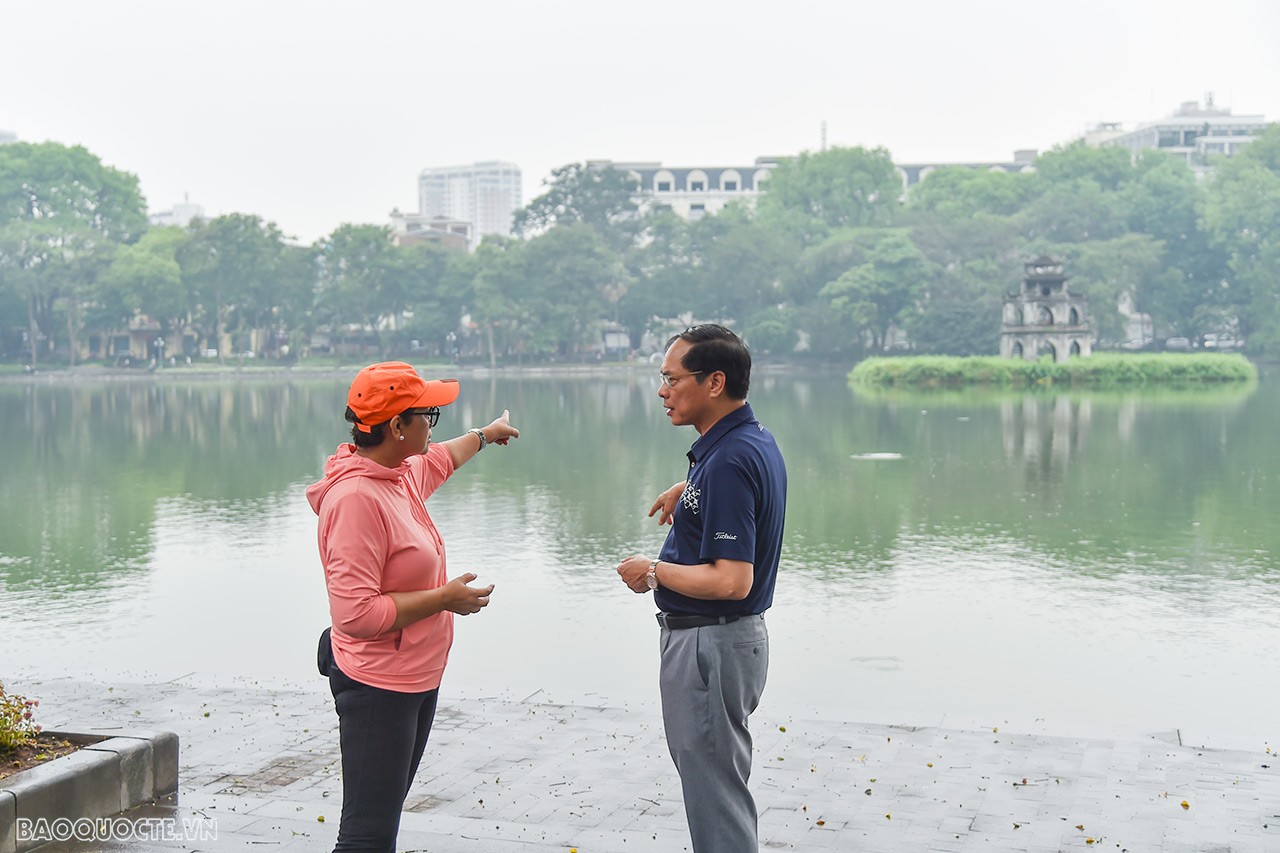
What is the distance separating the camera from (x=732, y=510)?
3.66 metres

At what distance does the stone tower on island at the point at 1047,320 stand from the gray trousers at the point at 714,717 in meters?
53.8

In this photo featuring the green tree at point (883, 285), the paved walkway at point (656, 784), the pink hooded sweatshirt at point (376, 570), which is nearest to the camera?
the pink hooded sweatshirt at point (376, 570)

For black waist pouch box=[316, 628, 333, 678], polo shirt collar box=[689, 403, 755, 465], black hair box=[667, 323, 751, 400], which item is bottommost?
black waist pouch box=[316, 628, 333, 678]

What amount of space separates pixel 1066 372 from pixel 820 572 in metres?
42.5

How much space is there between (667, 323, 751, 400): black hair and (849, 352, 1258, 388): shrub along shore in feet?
159

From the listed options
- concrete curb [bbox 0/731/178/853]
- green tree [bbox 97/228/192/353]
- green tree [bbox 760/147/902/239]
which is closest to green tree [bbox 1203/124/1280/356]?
green tree [bbox 760/147/902/239]

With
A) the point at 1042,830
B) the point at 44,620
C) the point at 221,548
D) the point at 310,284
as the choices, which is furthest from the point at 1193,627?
the point at 310,284

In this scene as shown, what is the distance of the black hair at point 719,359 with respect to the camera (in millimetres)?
3859

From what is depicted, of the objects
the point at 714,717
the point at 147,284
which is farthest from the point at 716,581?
the point at 147,284

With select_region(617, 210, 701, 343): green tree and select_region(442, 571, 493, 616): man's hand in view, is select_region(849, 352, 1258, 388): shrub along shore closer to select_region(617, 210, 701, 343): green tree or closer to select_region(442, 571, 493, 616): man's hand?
select_region(617, 210, 701, 343): green tree

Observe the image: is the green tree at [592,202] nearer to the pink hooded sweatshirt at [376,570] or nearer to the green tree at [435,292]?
the green tree at [435,292]

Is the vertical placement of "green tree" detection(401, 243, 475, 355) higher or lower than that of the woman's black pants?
higher

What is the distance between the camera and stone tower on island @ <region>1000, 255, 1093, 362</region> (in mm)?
55656

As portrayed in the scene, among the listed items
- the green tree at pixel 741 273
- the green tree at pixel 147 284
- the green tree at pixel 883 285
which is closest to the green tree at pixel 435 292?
the green tree at pixel 147 284
